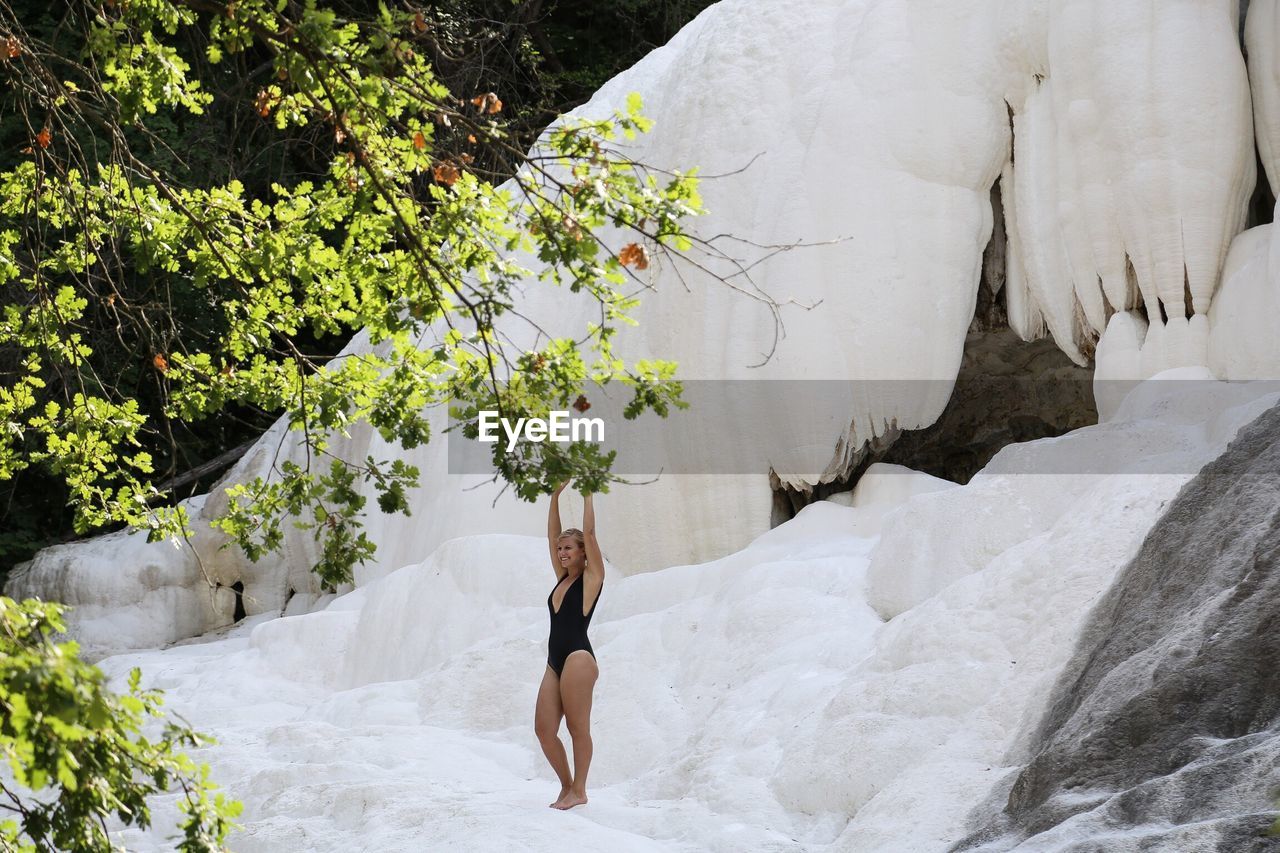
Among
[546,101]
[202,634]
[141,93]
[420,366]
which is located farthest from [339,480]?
[546,101]

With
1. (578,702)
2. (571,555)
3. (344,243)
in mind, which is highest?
(344,243)

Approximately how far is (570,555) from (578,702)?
0.55 meters

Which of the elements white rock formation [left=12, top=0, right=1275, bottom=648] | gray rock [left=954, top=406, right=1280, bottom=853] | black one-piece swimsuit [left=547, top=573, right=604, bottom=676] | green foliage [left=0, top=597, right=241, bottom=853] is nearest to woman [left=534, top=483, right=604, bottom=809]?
black one-piece swimsuit [left=547, top=573, right=604, bottom=676]

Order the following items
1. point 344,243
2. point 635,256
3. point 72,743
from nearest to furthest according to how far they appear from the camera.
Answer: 1. point 72,743
2. point 635,256
3. point 344,243

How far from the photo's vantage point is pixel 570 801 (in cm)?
570

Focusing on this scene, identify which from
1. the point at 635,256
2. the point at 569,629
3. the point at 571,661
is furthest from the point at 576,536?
the point at 635,256

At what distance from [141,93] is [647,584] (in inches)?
172

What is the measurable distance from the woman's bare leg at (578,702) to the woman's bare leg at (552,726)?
0.04 meters

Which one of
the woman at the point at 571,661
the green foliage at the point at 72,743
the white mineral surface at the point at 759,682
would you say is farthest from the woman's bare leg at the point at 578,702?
the green foliage at the point at 72,743

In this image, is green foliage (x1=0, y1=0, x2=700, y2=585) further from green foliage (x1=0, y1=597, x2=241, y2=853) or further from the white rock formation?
the white rock formation

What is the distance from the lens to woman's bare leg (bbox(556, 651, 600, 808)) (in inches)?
226

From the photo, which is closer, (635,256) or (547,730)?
(635,256)

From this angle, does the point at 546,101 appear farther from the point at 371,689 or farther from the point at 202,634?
the point at 371,689

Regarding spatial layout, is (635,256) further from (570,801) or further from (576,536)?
(570,801)
